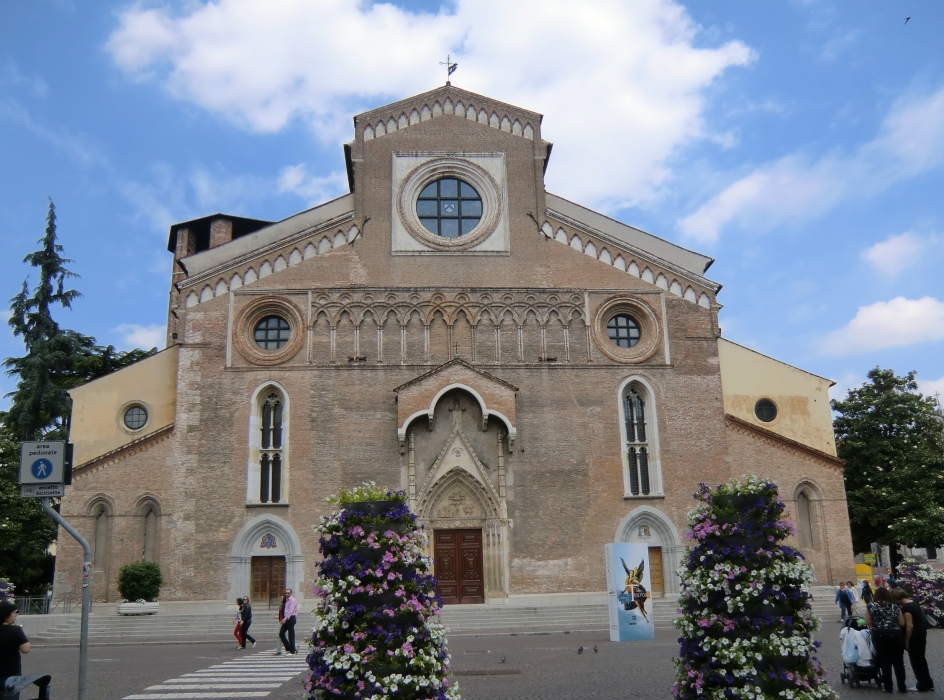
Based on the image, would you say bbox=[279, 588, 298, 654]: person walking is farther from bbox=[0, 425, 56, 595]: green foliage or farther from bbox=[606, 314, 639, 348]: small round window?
bbox=[0, 425, 56, 595]: green foliage

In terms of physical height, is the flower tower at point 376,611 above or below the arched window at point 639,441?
below

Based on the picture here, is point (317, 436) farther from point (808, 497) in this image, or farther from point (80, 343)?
point (80, 343)

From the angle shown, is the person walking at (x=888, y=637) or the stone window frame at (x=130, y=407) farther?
the stone window frame at (x=130, y=407)

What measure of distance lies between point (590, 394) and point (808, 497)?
815cm

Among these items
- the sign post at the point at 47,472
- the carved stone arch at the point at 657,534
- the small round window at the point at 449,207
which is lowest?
the carved stone arch at the point at 657,534

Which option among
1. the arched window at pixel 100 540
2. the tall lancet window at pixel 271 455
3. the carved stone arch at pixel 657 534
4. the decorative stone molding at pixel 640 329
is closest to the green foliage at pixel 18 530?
the arched window at pixel 100 540

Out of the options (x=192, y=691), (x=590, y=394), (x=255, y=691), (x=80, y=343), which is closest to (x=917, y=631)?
(x=255, y=691)

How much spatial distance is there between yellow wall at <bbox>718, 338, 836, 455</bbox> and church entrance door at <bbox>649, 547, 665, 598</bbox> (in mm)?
6015

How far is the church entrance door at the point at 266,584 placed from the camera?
2697 centimetres

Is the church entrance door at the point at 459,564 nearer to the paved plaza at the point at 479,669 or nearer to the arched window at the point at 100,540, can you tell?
the paved plaza at the point at 479,669

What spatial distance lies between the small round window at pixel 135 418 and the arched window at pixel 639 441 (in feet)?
53.6

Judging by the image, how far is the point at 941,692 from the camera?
39.2ft

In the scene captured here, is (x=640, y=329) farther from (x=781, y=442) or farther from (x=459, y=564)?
(x=459, y=564)

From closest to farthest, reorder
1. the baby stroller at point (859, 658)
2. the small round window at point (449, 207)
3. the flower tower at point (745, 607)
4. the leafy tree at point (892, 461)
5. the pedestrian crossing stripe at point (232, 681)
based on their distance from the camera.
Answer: the flower tower at point (745, 607) → the baby stroller at point (859, 658) → the pedestrian crossing stripe at point (232, 681) → the small round window at point (449, 207) → the leafy tree at point (892, 461)
